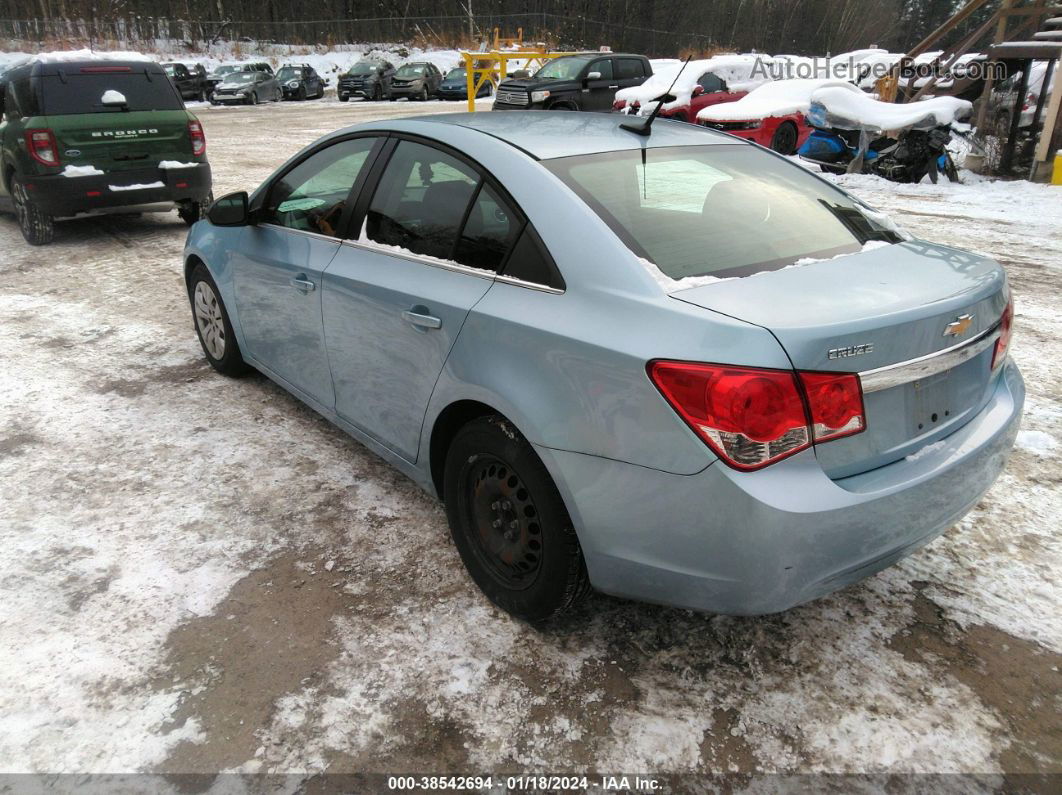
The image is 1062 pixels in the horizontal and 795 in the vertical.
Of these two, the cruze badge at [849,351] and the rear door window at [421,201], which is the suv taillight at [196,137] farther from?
the cruze badge at [849,351]

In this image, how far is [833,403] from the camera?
1.92 meters

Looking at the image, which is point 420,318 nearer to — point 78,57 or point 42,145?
point 42,145

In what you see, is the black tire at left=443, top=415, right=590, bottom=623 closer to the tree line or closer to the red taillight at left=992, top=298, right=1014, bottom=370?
the red taillight at left=992, top=298, right=1014, bottom=370

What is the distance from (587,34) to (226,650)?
5750cm

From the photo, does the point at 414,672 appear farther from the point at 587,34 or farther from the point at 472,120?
the point at 587,34

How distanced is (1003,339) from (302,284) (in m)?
2.80

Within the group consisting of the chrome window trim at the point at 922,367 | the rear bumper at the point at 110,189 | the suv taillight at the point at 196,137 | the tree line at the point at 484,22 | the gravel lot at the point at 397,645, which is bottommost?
the gravel lot at the point at 397,645

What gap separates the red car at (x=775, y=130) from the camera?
1314 cm

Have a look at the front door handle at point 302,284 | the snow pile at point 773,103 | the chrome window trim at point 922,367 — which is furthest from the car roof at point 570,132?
the snow pile at point 773,103

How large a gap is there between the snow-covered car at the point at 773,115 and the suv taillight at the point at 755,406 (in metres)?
12.1

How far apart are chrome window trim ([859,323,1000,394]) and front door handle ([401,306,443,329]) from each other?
138cm

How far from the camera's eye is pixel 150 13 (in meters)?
42.7

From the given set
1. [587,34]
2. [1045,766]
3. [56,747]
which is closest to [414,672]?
[56,747]

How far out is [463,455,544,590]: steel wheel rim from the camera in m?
2.44
